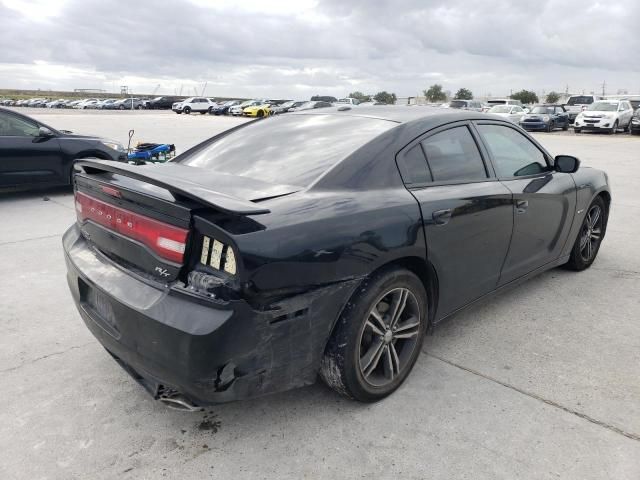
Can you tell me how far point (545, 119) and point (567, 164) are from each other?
25569 mm

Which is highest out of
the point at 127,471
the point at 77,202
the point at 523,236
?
the point at 77,202

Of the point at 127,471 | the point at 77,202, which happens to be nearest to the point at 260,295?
the point at 127,471

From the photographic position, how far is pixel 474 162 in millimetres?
3266

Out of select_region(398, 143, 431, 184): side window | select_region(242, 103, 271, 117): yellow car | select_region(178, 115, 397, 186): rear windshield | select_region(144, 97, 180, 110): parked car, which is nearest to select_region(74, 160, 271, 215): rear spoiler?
select_region(178, 115, 397, 186): rear windshield

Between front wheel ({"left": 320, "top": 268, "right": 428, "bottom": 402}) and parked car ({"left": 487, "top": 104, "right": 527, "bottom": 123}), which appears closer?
front wheel ({"left": 320, "top": 268, "right": 428, "bottom": 402})

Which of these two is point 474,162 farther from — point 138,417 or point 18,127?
point 18,127

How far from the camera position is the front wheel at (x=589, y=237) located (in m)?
4.58

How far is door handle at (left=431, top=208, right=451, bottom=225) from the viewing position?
2.79m

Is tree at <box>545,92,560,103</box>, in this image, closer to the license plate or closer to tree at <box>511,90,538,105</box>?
tree at <box>511,90,538,105</box>

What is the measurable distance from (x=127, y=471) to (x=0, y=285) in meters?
2.76

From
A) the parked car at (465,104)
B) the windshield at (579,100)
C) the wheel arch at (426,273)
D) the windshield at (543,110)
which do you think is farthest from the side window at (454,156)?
the windshield at (579,100)

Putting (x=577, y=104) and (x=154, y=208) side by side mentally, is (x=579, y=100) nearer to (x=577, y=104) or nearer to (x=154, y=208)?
(x=577, y=104)

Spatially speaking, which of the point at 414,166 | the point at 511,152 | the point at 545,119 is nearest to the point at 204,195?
the point at 414,166

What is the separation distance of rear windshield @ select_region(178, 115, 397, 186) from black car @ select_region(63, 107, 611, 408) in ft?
0.04
